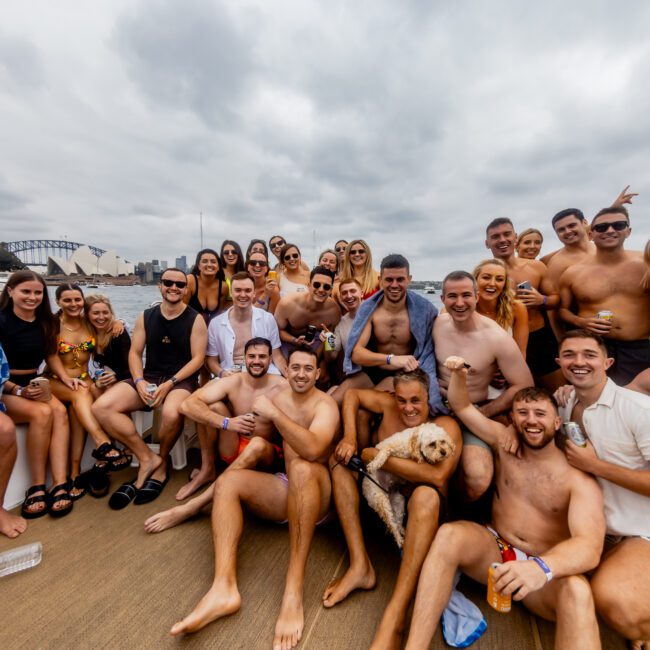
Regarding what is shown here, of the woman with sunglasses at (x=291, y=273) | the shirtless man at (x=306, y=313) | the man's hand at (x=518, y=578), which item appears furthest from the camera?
the woman with sunglasses at (x=291, y=273)

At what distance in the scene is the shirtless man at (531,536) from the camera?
144 centimetres

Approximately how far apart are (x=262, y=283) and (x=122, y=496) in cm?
280

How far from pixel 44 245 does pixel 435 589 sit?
143 metres

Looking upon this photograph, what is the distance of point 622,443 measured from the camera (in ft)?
6.03

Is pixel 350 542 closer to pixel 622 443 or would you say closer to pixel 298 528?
pixel 298 528

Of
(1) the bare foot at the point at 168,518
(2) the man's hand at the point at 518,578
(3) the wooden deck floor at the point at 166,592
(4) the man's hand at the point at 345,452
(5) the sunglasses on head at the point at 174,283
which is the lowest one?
(3) the wooden deck floor at the point at 166,592

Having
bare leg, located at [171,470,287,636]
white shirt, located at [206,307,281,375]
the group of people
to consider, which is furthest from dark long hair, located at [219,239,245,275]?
bare leg, located at [171,470,287,636]

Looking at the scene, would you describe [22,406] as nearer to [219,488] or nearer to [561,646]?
[219,488]

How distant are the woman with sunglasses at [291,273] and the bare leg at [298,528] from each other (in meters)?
2.96

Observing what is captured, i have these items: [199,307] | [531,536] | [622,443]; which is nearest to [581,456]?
[622,443]

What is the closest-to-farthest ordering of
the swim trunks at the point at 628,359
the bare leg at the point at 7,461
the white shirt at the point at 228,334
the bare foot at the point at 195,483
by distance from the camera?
the bare leg at the point at 7,461 < the bare foot at the point at 195,483 < the swim trunks at the point at 628,359 < the white shirt at the point at 228,334

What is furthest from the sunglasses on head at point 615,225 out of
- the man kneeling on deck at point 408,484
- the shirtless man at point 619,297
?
Result: the man kneeling on deck at point 408,484

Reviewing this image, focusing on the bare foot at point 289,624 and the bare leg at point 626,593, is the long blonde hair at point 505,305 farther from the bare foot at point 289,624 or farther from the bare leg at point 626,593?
the bare foot at point 289,624

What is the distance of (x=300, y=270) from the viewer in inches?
201
